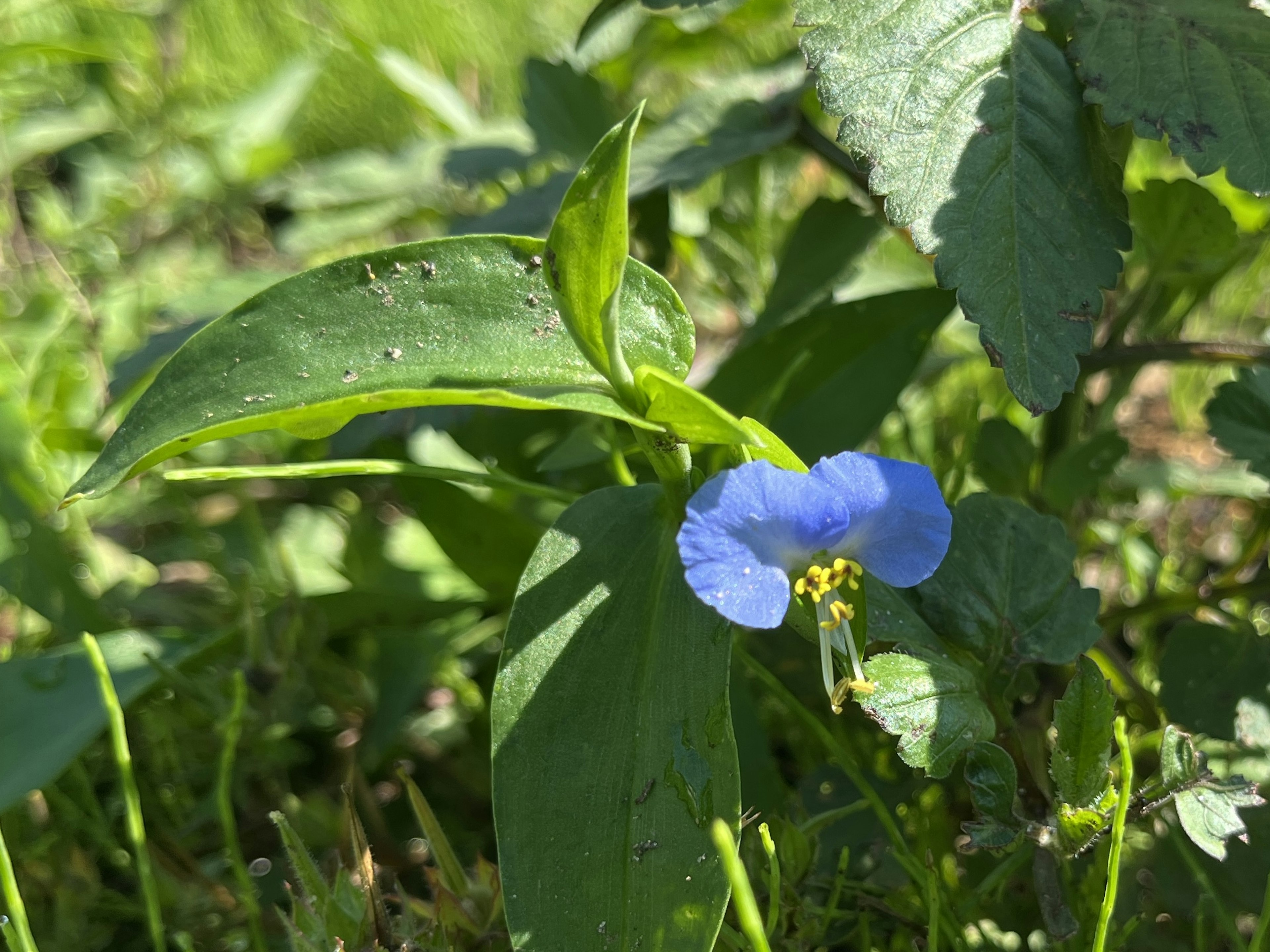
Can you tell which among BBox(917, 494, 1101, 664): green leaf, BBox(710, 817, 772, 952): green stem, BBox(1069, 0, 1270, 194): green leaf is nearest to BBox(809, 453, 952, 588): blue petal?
BBox(917, 494, 1101, 664): green leaf

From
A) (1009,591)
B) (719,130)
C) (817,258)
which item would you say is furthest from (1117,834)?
(719,130)

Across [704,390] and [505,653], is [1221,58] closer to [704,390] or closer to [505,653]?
[704,390]

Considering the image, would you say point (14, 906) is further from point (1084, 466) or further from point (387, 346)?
point (1084, 466)

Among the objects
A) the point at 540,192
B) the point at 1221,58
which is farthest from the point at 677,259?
the point at 1221,58

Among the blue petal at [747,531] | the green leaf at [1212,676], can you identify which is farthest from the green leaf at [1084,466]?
the blue petal at [747,531]

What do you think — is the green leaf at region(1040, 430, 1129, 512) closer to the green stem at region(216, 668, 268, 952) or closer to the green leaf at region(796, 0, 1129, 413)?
the green leaf at region(796, 0, 1129, 413)

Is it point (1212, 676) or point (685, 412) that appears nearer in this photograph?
point (685, 412)
